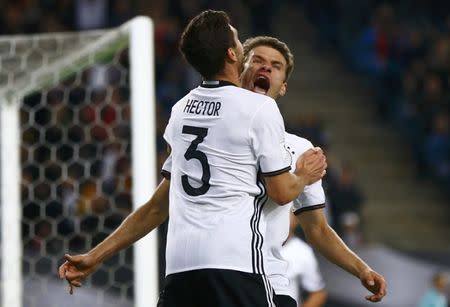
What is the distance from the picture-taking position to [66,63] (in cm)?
582

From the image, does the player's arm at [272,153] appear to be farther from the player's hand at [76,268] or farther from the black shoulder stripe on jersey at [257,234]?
the player's hand at [76,268]

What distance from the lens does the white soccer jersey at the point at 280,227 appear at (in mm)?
3750

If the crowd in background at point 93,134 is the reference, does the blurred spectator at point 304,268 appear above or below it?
below

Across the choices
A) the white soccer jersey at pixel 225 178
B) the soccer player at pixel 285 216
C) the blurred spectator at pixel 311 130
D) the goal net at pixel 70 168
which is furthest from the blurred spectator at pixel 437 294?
the white soccer jersey at pixel 225 178

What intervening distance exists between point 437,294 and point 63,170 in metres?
3.29

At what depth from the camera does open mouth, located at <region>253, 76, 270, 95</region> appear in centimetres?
396

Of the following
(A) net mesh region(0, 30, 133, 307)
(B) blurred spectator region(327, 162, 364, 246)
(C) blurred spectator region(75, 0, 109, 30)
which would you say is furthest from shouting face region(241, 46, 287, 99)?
(C) blurred spectator region(75, 0, 109, 30)

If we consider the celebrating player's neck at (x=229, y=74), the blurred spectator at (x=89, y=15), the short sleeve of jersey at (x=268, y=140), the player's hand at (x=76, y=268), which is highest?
the blurred spectator at (x=89, y=15)

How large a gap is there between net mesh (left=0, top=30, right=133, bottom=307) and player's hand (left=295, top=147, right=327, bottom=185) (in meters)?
→ 2.09

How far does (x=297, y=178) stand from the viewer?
3.51 m

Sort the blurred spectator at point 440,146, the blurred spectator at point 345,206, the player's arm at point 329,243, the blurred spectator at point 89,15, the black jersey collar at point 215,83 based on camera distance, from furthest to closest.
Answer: the blurred spectator at point 440,146 < the blurred spectator at point 89,15 < the blurred spectator at point 345,206 < the player's arm at point 329,243 < the black jersey collar at point 215,83

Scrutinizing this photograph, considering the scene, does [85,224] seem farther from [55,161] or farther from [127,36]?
[127,36]

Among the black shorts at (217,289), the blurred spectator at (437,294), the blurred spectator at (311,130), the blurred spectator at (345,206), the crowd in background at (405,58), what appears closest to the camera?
the black shorts at (217,289)

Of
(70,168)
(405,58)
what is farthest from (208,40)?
(405,58)
